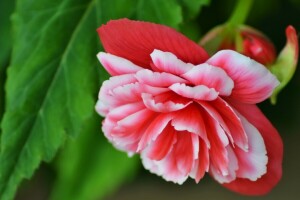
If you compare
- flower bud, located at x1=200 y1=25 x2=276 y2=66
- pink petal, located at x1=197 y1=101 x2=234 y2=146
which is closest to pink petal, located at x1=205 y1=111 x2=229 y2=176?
pink petal, located at x1=197 y1=101 x2=234 y2=146

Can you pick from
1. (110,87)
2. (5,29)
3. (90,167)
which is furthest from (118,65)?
(90,167)

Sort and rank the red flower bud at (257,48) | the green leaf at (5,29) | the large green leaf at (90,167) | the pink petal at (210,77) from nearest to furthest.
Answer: the pink petal at (210,77) → the red flower bud at (257,48) → the green leaf at (5,29) → the large green leaf at (90,167)

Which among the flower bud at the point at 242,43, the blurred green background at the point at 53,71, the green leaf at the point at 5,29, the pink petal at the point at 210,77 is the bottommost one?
the green leaf at the point at 5,29

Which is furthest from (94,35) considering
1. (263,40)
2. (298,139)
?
(298,139)

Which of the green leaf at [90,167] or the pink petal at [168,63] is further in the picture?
the green leaf at [90,167]

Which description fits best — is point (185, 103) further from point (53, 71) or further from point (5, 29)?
point (5, 29)

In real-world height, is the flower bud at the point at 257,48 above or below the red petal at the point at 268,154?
above

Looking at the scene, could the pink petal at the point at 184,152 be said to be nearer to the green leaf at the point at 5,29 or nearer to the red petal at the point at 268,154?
the red petal at the point at 268,154

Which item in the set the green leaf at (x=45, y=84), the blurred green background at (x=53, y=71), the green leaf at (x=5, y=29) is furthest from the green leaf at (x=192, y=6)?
the green leaf at (x=5, y=29)
